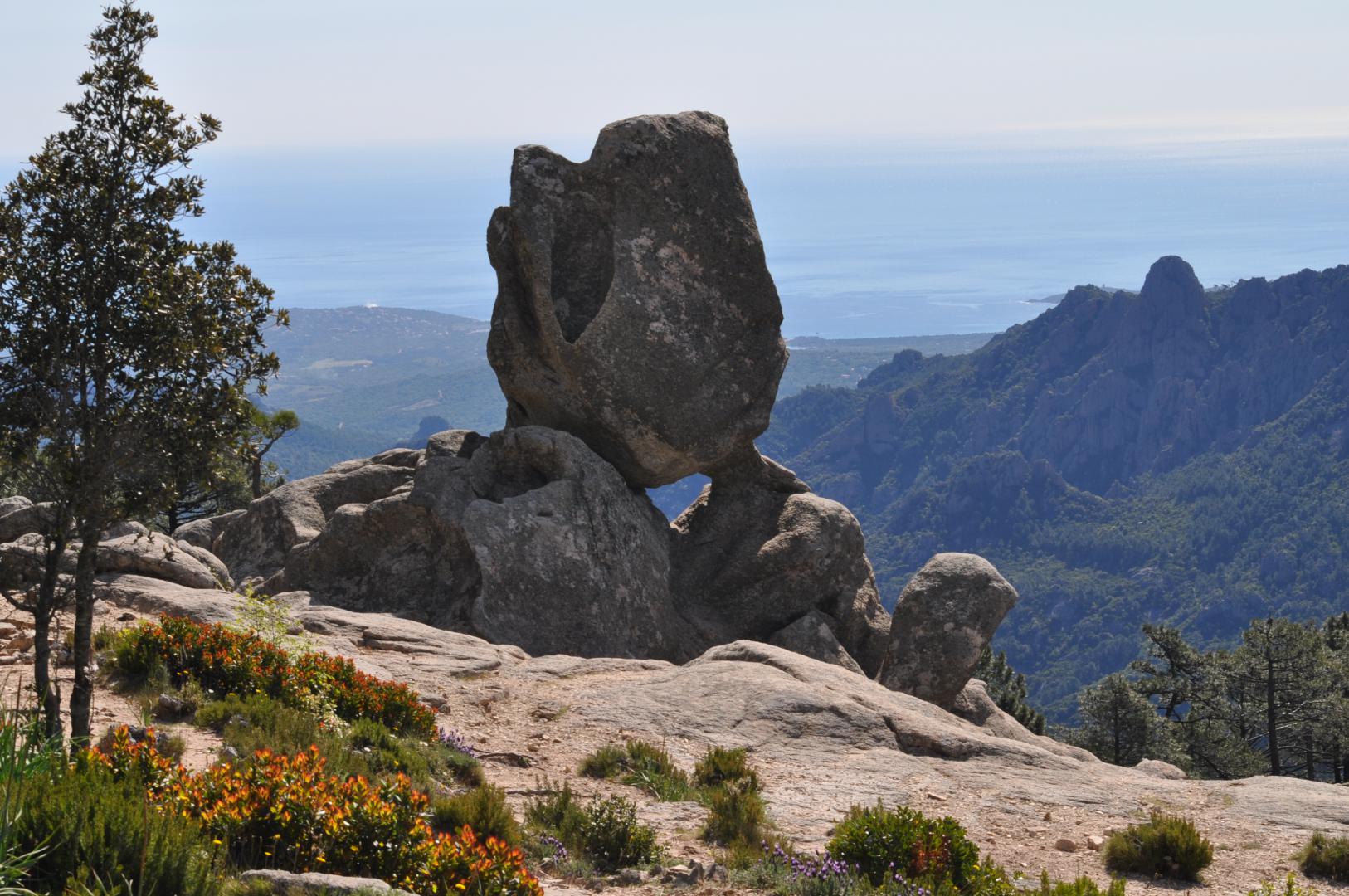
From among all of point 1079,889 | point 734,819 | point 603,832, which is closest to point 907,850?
point 1079,889

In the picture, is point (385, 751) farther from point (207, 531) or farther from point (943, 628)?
point (207, 531)

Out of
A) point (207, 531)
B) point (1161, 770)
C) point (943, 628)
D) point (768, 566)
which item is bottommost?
point (1161, 770)

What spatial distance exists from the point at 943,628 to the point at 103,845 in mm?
22291

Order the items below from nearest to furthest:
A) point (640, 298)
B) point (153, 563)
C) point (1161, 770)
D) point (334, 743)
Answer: point (334, 743) → point (153, 563) → point (1161, 770) → point (640, 298)

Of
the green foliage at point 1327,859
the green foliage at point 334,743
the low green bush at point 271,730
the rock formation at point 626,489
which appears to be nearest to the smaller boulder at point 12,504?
the rock formation at point 626,489

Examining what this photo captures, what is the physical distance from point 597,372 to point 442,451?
4426mm

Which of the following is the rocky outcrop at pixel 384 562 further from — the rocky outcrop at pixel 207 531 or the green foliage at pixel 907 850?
the green foliage at pixel 907 850

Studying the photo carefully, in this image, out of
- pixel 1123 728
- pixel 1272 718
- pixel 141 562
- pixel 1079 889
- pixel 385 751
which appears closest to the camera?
pixel 1079 889

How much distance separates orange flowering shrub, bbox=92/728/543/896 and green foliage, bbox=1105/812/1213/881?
7278mm

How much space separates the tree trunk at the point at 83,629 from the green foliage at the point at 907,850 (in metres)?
7.98

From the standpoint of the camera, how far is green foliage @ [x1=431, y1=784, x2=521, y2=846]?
1259cm

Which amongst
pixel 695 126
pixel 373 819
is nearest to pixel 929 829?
pixel 373 819

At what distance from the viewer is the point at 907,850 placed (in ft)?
41.3

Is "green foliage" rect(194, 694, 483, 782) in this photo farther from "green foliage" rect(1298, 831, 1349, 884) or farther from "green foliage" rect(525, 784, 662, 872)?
"green foliage" rect(1298, 831, 1349, 884)
